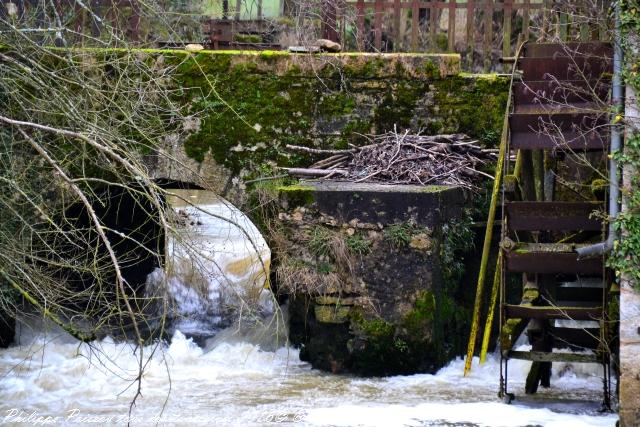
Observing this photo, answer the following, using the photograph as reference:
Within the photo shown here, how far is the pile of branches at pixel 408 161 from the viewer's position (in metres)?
10.4

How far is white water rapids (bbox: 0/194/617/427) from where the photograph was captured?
816cm

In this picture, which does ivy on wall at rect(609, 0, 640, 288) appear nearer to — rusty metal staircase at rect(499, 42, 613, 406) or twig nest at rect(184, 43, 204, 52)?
rusty metal staircase at rect(499, 42, 613, 406)

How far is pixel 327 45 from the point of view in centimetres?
1095

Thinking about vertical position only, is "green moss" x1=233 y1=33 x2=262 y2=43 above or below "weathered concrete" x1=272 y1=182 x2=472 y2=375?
above

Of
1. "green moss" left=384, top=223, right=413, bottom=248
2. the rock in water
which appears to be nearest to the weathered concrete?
"green moss" left=384, top=223, right=413, bottom=248

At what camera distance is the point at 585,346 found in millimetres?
9148

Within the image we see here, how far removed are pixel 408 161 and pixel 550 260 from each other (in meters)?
2.33

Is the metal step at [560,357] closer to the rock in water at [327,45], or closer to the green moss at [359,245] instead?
the green moss at [359,245]

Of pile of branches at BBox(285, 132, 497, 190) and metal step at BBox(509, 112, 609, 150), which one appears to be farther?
pile of branches at BBox(285, 132, 497, 190)

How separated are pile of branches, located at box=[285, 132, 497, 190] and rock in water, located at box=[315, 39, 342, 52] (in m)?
1.04

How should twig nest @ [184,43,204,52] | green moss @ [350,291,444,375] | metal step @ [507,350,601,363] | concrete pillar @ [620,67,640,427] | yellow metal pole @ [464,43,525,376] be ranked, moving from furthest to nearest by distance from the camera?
1. twig nest @ [184,43,204,52]
2. green moss @ [350,291,444,375]
3. yellow metal pole @ [464,43,525,376]
4. metal step @ [507,350,601,363]
5. concrete pillar @ [620,67,640,427]

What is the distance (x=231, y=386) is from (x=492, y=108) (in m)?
4.09

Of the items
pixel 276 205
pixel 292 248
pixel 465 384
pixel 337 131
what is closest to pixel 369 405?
pixel 465 384

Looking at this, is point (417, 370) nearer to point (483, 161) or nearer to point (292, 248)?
point (292, 248)
